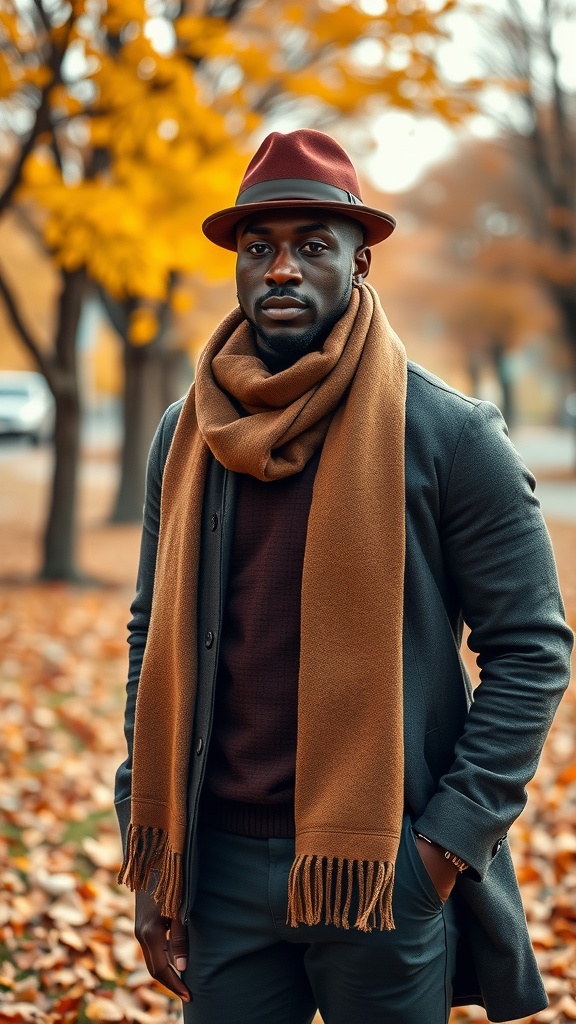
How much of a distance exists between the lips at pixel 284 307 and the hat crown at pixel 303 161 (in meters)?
0.23

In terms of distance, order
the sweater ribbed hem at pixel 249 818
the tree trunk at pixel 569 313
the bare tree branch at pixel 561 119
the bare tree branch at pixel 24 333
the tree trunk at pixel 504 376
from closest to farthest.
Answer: the sweater ribbed hem at pixel 249 818
the bare tree branch at pixel 24 333
the bare tree branch at pixel 561 119
the tree trunk at pixel 569 313
the tree trunk at pixel 504 376

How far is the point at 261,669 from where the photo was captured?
6.80 ft

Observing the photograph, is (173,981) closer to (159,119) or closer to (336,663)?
(336,663)

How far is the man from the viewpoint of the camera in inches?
77.6

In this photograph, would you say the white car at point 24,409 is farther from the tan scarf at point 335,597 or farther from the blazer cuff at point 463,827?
the blazer cuff at point 463,827

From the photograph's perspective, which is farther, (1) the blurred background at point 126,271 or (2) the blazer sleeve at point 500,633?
(1) the blurred background at point 126,271

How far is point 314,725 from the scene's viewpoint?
1.97 meters

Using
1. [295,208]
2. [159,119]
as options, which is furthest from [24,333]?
[295,208]

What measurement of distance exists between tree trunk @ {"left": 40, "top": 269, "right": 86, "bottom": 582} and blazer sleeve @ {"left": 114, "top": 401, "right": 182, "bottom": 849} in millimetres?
7888

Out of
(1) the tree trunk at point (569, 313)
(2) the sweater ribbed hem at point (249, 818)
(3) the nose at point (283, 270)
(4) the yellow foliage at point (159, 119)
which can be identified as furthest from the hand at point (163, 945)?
(1) the tree trunk at point (569, 313)

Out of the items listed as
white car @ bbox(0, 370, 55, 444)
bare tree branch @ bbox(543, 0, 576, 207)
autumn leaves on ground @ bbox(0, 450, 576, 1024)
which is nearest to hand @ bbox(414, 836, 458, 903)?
autumn leaves on ground @ bbox(0, 450, 576, 1024)

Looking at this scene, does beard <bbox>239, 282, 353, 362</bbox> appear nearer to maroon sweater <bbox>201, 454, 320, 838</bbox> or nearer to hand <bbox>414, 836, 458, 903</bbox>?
maroon sweater <bbox>201, 454, 320, 838</bbox>

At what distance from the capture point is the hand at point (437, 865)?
1.97 meters

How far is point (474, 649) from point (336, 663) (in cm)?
28
